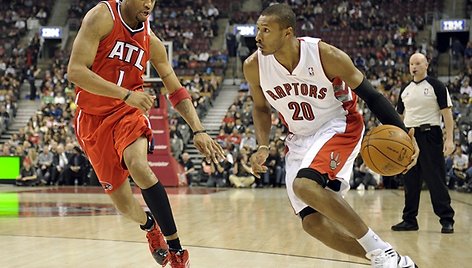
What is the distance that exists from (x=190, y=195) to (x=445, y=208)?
21.2 ft

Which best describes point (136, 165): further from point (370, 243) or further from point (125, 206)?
point (370, 243)

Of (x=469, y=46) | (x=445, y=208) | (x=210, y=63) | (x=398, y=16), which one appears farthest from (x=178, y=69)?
(x=445, y=208)

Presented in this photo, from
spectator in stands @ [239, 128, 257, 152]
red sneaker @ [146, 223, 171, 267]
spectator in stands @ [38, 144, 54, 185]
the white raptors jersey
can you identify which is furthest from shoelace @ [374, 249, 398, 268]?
spectator in stands @ [38, 144, 54, 185]

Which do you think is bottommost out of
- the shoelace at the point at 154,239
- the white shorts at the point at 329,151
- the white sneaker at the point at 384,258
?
the shoelace at the point at 154,239

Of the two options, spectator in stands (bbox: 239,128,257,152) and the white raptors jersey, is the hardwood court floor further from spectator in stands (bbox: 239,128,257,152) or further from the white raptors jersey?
spectator in stands (bbox: 239,128,257,152)

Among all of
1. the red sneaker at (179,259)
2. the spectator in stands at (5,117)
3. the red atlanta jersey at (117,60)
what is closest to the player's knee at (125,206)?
the red sneaker at (179,259)

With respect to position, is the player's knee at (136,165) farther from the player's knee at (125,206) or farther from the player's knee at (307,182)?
the player's knee at (307,182)

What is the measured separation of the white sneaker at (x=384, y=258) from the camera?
11.5 ft

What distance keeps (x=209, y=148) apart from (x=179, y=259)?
0.72m

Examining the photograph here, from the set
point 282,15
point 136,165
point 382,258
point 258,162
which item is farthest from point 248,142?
point 382,258

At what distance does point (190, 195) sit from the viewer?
12.2 m

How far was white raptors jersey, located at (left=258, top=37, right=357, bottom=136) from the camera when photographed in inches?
151

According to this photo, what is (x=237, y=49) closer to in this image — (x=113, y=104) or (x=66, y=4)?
(x=66, y=4)

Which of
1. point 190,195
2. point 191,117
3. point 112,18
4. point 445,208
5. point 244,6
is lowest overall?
point 190,195
